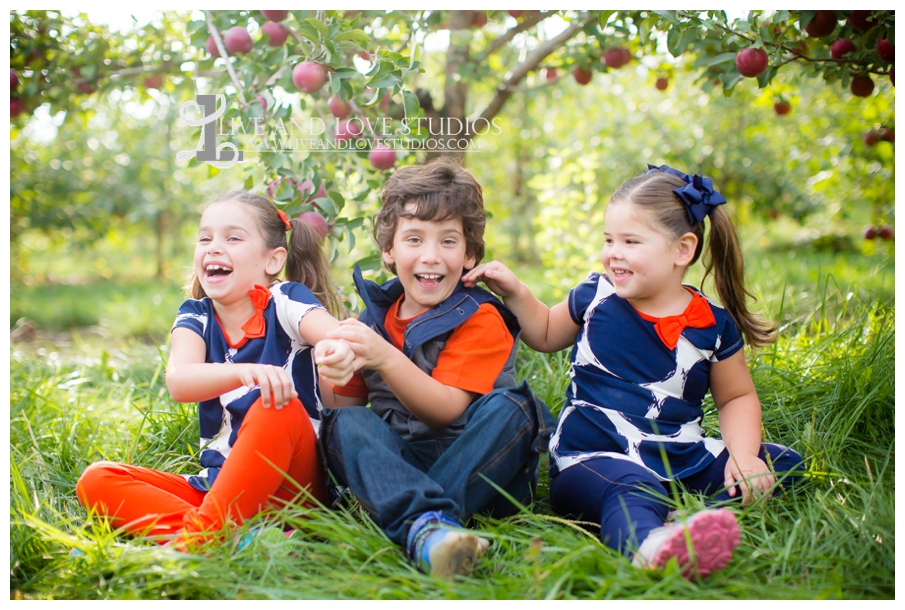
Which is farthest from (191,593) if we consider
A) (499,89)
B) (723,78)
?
(499,89)

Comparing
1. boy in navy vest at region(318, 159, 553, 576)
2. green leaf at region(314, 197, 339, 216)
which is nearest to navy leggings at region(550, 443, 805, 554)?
boy in navy vest at region(318, 159, 553, 576)

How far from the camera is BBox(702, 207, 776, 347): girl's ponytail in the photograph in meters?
1.74

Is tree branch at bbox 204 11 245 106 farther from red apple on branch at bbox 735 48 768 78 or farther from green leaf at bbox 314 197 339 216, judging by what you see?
red apple on branch at bbox 735 48 768 78

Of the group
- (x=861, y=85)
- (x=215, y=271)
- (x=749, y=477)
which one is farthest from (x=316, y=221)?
(x=861, y=85)

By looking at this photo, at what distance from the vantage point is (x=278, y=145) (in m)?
2.24

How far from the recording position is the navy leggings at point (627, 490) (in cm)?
139

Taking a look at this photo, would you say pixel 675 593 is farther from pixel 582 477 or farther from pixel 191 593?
pixel 191 593

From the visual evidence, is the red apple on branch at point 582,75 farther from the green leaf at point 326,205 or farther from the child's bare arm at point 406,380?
the child's bare arm at point 406,380

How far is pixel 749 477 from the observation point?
1540mm

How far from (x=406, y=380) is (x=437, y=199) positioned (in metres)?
0.46

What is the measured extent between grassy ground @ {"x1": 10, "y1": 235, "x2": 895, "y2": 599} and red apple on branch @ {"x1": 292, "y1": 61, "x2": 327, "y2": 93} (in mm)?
1084

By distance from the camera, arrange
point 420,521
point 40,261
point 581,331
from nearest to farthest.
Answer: point 420,521, point 581,331, point 40,261

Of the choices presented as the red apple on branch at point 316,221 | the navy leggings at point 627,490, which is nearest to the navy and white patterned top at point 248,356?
the red apple on branch at point 316,221

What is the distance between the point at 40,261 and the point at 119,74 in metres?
10.8
